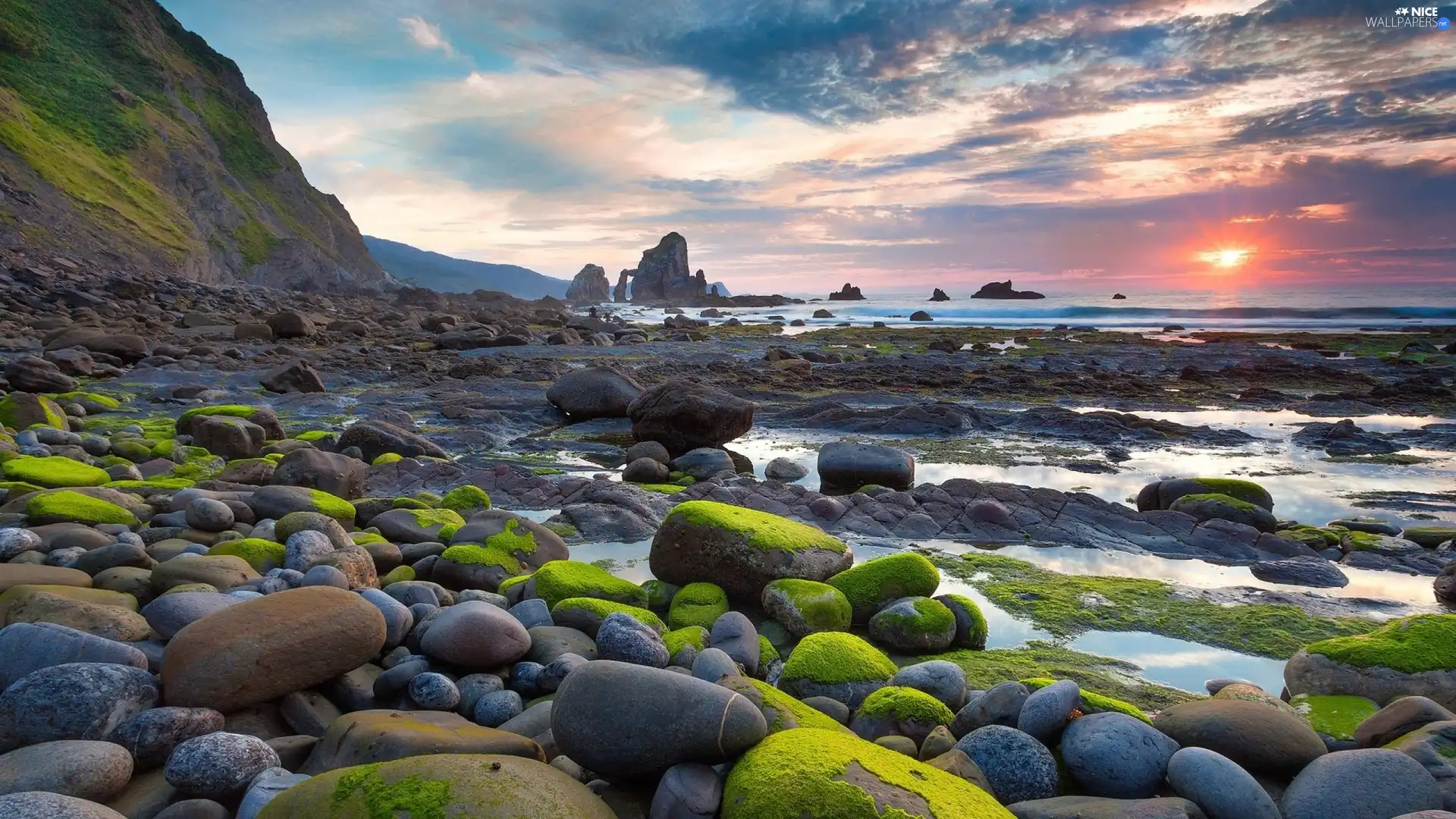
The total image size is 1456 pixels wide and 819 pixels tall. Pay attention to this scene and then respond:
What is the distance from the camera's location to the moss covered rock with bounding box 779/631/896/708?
450cm

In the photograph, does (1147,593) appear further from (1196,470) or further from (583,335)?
(583,335)

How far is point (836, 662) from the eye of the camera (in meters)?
4.62

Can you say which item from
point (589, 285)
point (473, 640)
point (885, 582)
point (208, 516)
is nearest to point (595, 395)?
point (208, 516)

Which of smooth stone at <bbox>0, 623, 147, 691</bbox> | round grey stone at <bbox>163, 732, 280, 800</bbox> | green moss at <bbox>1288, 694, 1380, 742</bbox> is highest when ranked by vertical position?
smooth stone at <bbox>0, 623, 147, 691</bbox>

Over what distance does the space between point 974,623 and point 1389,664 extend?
229 centimetres

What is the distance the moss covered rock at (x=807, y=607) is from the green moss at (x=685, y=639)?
2.43ft

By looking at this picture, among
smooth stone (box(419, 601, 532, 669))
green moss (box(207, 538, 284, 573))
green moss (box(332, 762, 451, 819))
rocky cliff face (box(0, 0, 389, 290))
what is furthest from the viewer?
rocky cliff face (box(0, 0, 389, 290))

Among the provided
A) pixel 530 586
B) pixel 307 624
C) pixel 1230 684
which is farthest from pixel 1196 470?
pixel 307 624

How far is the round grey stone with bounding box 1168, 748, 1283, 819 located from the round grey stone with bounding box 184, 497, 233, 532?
6.51m

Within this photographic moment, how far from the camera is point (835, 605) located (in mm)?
5586

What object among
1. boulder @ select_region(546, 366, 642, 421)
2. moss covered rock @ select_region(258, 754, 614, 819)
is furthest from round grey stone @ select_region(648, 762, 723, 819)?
boulder @ select_region(546, 366, 642, 421)

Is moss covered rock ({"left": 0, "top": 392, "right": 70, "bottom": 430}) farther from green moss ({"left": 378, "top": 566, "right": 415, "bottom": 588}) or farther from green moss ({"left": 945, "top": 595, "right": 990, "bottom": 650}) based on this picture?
green moss ({"left": 945, "top": 595, "right": 990, "bottom": 650})

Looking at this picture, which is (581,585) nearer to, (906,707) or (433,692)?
(433,692)

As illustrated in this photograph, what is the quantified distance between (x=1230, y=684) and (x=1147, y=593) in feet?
6.78
